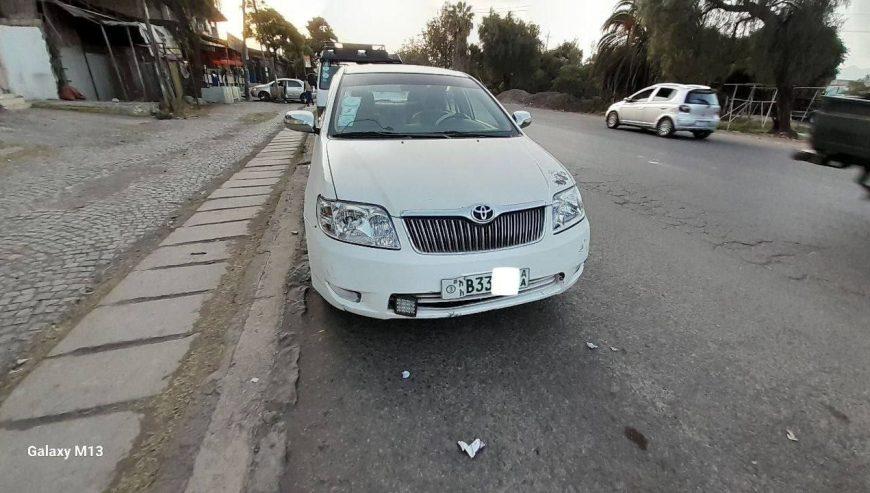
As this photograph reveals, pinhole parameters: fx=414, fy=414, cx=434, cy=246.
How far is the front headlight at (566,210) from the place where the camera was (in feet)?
8.18

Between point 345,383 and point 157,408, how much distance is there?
908mm

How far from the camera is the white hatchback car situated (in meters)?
2.17

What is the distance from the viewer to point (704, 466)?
1784 mm

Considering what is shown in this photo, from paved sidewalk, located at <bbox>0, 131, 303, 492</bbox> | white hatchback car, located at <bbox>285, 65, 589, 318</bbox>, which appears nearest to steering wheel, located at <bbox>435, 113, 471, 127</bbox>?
white hatchback car, located at <bbox>285, 65, 589, 318</bbox>

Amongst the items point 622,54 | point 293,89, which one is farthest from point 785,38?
point 293,89

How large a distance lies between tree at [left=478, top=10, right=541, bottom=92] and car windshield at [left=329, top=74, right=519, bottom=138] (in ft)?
137

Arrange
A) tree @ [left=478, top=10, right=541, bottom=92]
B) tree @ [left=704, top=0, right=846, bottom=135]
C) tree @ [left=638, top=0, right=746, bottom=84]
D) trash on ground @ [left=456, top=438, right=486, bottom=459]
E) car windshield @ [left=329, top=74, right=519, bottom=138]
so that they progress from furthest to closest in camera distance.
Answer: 1. tree @ [left=478, top=10, right=541, bottom=92]
2. tree @ [left=638, top=0, right=746, bottom=84]
3. tree @ [left=704, top=0, right=846, bottom=135]
4. car windshield @ [left=329, top=74, right=519, bottom=138]
5. trash on ground @ [left=456, top=438, right=486, bottom=459]

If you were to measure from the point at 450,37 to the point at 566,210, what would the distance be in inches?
2150

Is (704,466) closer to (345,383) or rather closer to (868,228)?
(345,383)

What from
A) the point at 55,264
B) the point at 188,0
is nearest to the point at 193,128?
the point at 188,0

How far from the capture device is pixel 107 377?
2244mm

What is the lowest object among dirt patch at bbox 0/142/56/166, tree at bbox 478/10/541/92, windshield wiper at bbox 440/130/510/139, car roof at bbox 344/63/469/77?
dirt patch at bbox 0/142/56/166

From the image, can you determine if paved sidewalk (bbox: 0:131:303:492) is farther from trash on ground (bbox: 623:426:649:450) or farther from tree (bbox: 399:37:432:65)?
tree (bbox: 399:37:432:65)

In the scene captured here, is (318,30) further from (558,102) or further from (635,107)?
(635,107)
